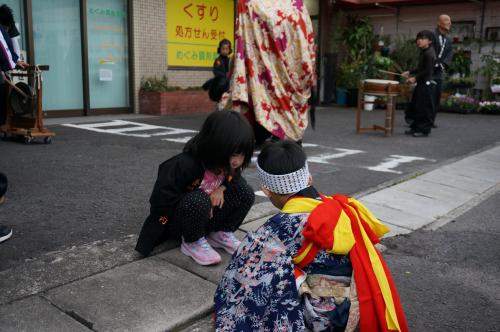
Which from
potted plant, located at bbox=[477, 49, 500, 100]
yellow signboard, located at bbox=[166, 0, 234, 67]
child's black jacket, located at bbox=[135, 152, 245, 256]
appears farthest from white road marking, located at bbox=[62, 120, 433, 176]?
potted plant, located at bbox=[477, 49, 500, 100]

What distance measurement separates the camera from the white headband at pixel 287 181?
204cm

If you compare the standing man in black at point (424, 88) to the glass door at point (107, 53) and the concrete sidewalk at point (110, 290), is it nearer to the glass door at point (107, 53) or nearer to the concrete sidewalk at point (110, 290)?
the concrete sidewalk at point (110, 290)

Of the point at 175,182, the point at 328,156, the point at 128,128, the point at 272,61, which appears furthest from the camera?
the point at 128,128

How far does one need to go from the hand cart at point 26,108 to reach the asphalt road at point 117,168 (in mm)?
221

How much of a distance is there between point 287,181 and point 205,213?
676mm

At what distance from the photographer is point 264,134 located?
5789 mm

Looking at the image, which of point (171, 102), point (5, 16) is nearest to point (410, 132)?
point (171, 102)

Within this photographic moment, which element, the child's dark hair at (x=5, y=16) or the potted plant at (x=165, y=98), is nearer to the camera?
the child's dark hair at (x=5, y=16)

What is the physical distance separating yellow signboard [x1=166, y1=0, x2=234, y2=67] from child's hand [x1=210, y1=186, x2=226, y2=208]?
8.72m

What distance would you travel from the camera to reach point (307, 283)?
78.6 inches

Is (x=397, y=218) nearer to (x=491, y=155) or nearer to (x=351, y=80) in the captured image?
(x=491, y=155)

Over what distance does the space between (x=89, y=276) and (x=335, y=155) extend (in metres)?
4.24

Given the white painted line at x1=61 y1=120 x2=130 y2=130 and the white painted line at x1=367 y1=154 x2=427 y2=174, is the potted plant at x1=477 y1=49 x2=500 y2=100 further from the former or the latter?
the white painted line at x1=61 y1=120 x2=130 y2=130

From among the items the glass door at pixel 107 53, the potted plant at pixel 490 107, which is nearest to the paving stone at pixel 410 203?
the glass door at pixel 107 53
